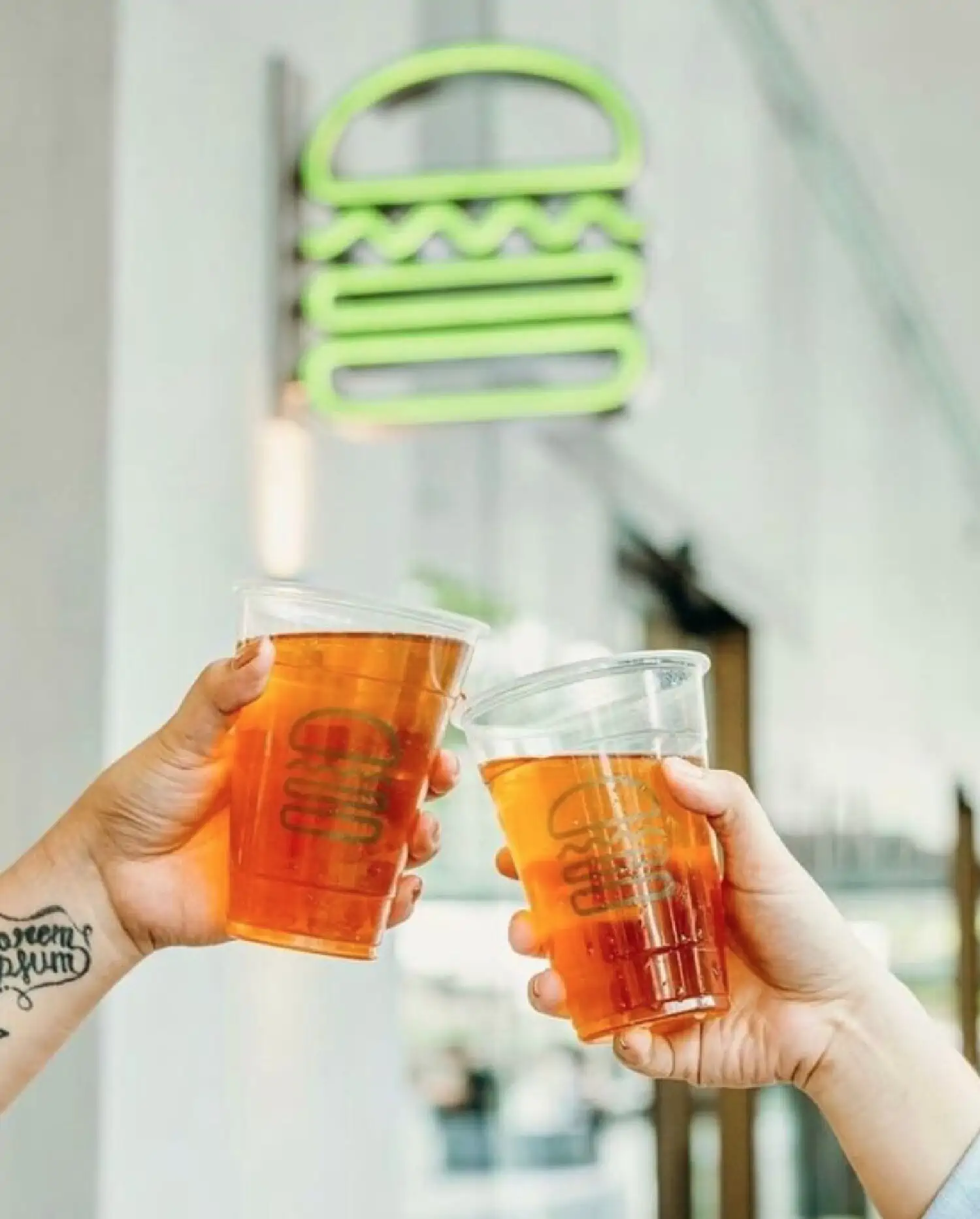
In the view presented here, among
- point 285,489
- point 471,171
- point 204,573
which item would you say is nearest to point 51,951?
point 204,573

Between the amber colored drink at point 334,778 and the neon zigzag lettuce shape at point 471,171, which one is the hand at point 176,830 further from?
the neon zigzag lettuce shape at point 471,171

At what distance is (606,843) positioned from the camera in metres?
1.09

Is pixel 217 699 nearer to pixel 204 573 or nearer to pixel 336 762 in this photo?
pixel 336 762

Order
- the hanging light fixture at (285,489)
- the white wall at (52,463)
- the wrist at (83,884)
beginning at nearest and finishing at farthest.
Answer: the wrist at (83,884)
the white wall at (52,463)
the hanging light fixture at (285,489)

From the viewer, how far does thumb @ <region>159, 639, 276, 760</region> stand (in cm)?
111

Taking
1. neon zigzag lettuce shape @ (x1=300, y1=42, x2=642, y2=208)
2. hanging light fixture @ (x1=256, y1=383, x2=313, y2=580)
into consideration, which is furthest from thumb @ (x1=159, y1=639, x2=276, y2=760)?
neon zigzag lettuce shape @ (x1=300, y1=42, x2=642, y2=208)

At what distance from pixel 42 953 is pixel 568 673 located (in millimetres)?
515

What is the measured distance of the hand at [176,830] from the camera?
3.95 ft

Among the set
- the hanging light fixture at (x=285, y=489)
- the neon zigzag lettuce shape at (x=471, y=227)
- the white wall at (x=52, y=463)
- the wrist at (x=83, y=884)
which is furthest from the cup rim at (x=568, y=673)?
the neon zigzag lettuce shape at (x=471, y=227)

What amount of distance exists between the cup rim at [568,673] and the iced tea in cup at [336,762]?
29 mm

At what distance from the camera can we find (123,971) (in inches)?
53.0

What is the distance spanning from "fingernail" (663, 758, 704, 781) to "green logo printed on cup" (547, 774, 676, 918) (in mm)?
21

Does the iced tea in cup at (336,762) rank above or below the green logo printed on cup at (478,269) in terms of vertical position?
below

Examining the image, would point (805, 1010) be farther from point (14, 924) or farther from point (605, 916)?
point (14, 924)
